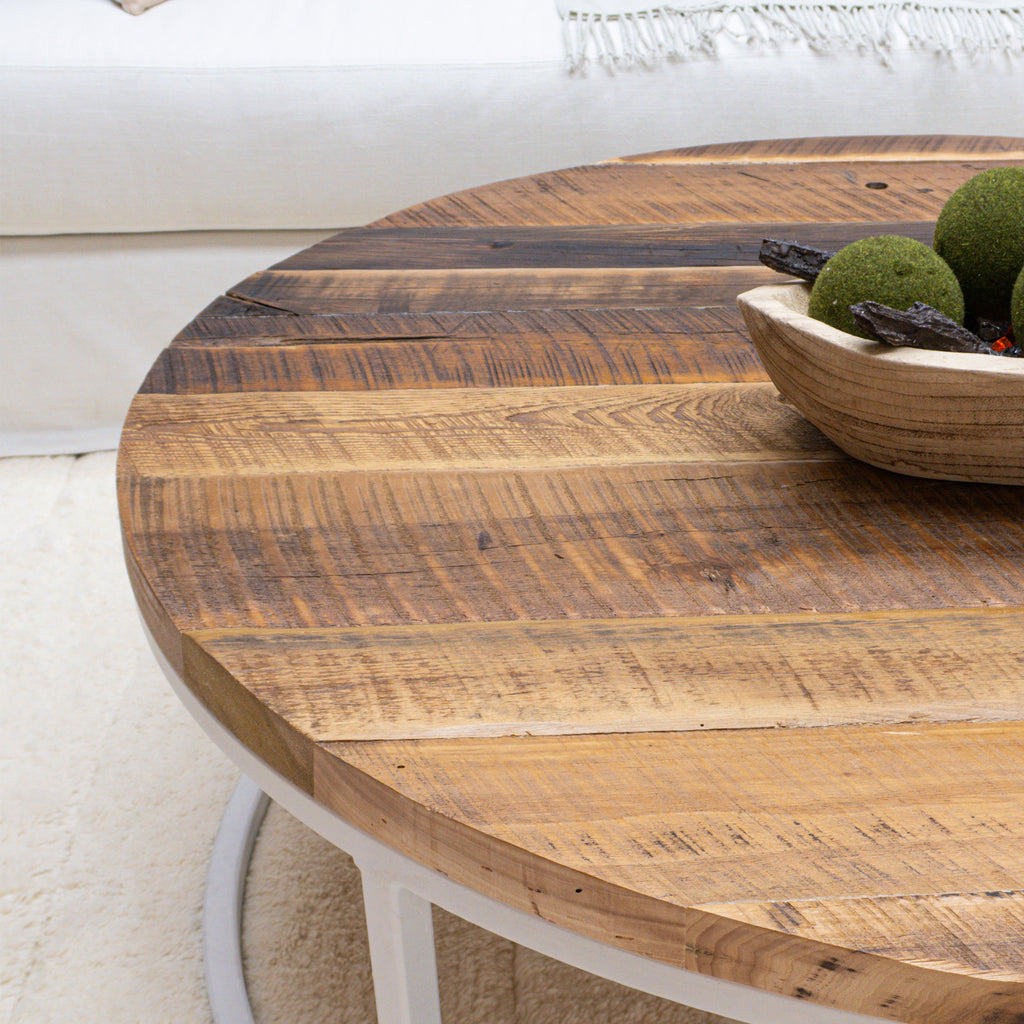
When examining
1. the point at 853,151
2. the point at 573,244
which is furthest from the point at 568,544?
the point at 853,151

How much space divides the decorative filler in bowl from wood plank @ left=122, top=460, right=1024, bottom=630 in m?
0.03

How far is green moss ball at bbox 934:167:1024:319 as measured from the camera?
0.59m

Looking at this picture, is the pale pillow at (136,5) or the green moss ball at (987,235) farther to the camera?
the pale pillow at (136,5)

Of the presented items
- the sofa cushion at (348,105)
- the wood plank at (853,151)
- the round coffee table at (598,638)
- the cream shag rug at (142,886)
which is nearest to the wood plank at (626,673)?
the round coffee table at (598,638)

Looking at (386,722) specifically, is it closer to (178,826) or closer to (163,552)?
(163,552)

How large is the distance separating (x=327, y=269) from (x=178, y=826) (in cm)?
52

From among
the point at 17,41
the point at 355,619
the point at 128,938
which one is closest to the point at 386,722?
the point at 355,619

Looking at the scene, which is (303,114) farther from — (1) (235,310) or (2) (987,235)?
(2) (987,235)

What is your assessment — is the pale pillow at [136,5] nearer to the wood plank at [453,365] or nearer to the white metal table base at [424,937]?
the wood plank at [453,365]

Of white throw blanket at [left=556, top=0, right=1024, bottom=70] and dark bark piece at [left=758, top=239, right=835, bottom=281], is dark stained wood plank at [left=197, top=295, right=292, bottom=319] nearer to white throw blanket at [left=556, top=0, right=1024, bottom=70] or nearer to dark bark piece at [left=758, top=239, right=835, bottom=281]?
dark bark piece at [left=758, top=239, right=835, bottom=281]

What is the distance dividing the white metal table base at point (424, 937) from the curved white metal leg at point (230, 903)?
9.4 inches

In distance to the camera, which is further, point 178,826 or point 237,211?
point 237,211

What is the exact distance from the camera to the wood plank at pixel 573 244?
A: 81 centimetres

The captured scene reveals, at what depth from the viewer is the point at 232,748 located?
1.49 feet
